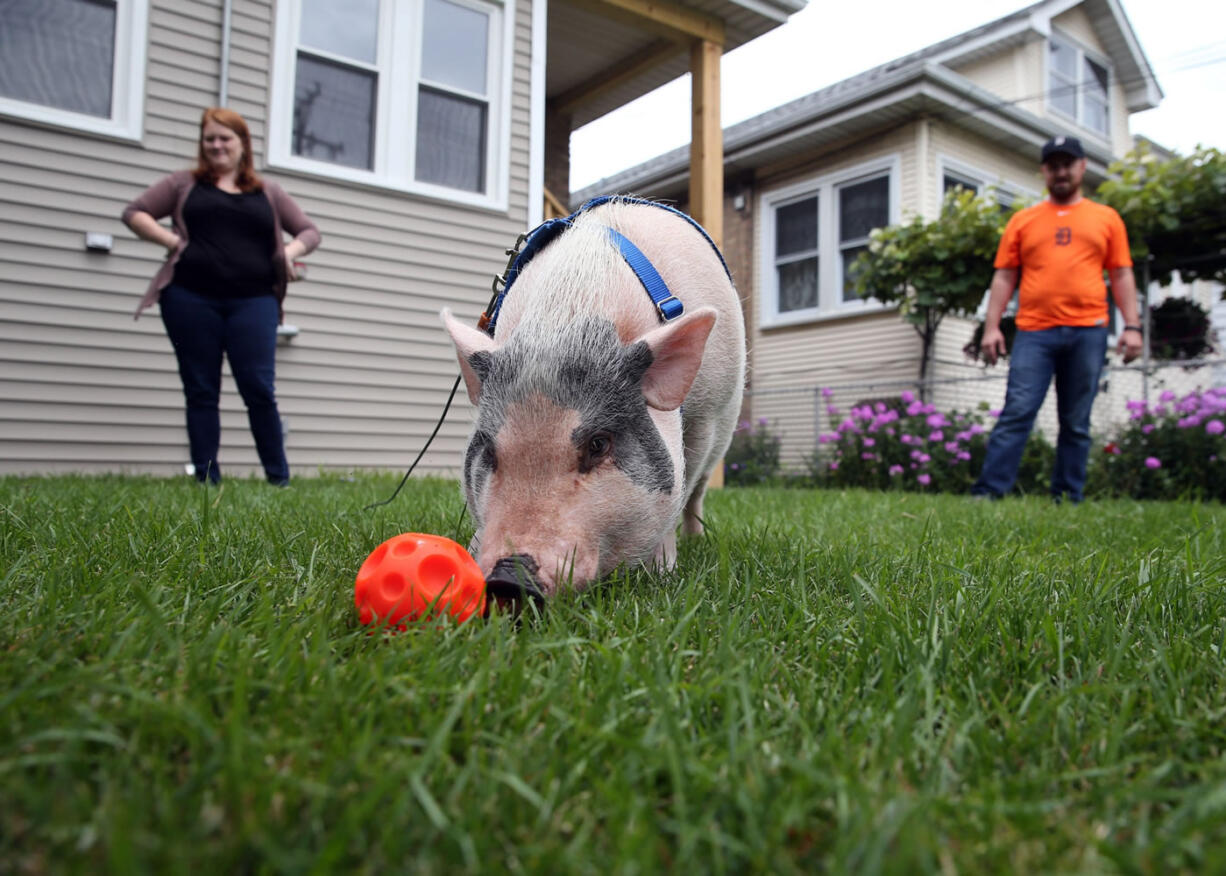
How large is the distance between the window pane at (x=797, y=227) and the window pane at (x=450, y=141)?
772 centimetres

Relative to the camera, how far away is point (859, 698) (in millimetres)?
1542

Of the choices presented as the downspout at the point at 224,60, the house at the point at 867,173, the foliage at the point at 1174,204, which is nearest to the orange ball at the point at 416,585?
the downspout at the point at 224,60

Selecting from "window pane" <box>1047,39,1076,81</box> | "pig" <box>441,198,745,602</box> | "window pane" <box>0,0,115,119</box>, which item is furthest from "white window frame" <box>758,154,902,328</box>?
"pig" <box>441,198,745,602</box>

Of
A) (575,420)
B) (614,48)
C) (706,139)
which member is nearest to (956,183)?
(614,48)

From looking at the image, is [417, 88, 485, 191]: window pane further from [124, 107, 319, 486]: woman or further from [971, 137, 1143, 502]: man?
[971, 137, 1143, 502]: man

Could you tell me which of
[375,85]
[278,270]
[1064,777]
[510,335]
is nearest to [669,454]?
[510,335]

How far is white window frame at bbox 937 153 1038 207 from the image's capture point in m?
13.5

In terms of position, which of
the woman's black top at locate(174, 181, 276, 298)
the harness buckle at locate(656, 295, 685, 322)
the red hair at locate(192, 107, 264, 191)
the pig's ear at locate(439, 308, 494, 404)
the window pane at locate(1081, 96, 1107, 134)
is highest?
the window pane at locate(1081, 96, 1107, 134)

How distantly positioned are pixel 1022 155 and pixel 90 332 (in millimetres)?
14742

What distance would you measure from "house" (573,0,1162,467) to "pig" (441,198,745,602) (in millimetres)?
10620

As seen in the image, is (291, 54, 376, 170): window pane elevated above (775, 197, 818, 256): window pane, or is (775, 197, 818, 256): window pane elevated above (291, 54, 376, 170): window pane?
(775, 197, 818, 256): window pane

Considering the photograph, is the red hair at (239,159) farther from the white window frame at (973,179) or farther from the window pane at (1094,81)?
the window pane at (1094,81)

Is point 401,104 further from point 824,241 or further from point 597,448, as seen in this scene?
point 824,241

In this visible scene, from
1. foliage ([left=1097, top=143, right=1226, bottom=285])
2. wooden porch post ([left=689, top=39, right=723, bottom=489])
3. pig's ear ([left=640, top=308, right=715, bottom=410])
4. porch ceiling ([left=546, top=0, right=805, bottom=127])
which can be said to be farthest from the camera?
foliage ([left=1097, top=143, right=1226, bottom=285])
